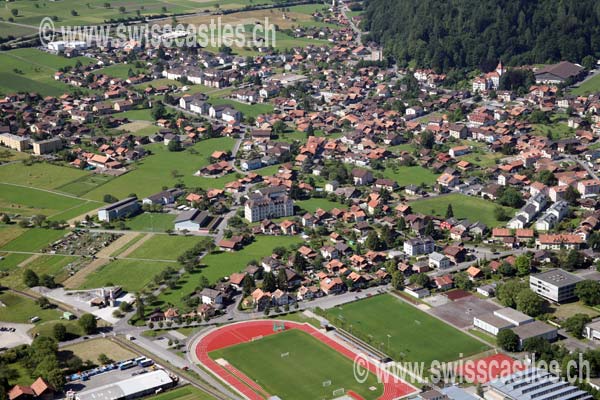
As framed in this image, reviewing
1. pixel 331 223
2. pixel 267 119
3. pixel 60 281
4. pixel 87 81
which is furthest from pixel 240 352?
pixel 87 81

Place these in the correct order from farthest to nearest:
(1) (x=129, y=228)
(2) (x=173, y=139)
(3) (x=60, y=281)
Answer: (2) (x=173, y=139) < (1) (x=129, y=228) < (3) (x=60, y=281)

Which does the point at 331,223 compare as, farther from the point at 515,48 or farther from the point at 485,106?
the point at 515,48

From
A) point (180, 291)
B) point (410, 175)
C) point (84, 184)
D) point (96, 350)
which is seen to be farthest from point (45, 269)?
point (410, 175)

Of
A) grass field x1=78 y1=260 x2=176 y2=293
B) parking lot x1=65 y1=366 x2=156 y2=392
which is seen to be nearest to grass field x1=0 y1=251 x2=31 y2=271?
grass field x1=78 y1=260 x2=176 y2=293

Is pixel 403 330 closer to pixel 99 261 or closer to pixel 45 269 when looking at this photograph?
pixel 99 261

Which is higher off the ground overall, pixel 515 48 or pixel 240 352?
pixel 515 48

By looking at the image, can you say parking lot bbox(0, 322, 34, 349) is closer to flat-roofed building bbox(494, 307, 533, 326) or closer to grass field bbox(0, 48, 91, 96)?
flat-roofed building bbox(494, 307, 533, 326)
